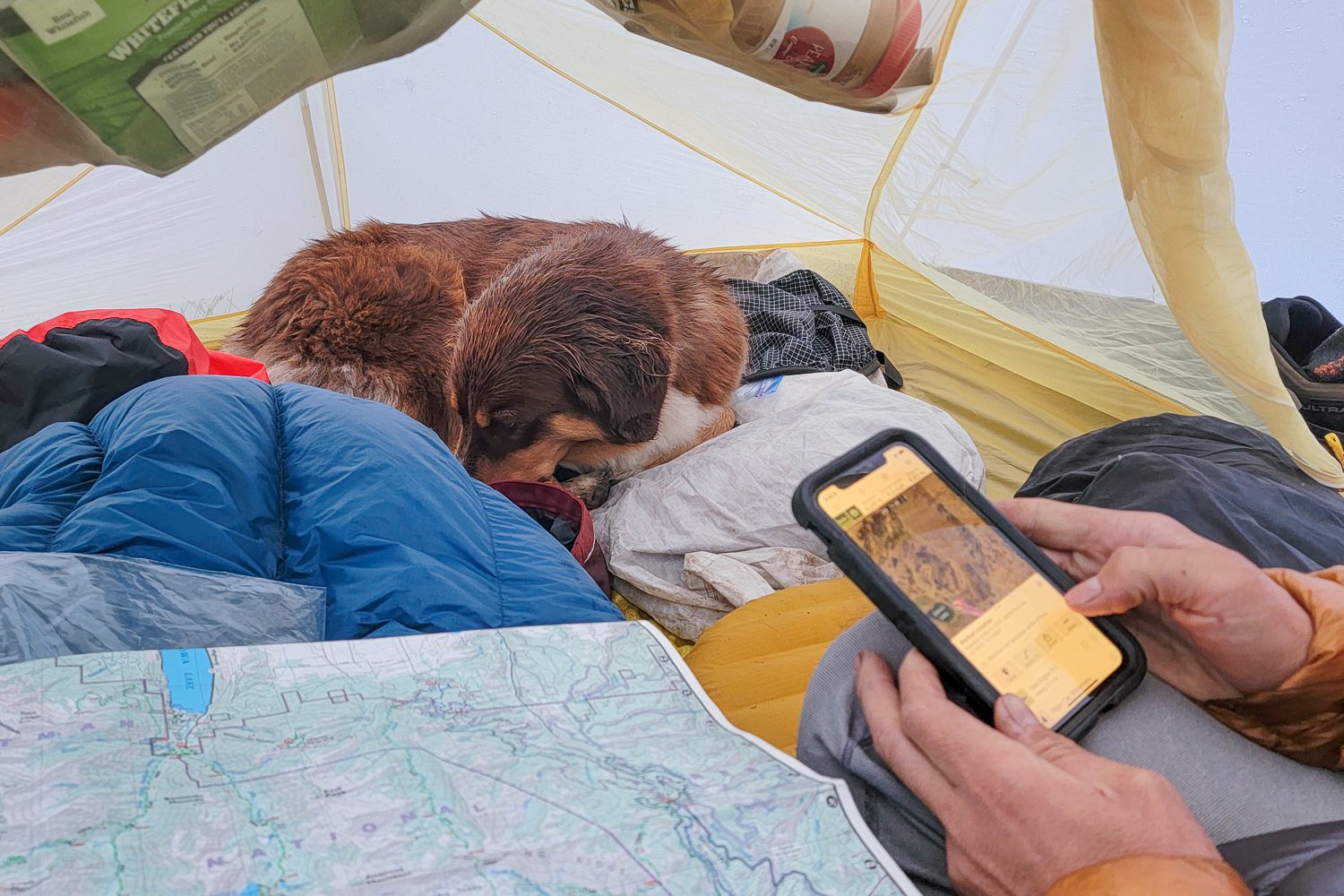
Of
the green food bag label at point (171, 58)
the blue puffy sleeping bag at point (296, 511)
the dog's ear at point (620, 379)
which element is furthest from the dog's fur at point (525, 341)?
the green food bag label at point (171, 58)

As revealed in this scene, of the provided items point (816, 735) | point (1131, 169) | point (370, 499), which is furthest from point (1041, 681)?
point (1131, 169)

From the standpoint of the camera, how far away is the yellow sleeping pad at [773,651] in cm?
96

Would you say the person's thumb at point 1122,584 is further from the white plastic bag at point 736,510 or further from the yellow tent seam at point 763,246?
the yellow tent seam at point 763,246

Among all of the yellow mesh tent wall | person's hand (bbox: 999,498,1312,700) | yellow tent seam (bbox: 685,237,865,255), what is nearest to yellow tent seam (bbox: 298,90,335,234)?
the yellow mesh tent wall

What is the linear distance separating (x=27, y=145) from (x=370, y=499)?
0.50m

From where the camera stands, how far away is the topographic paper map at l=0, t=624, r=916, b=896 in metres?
0.48

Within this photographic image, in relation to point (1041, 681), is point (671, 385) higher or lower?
lower

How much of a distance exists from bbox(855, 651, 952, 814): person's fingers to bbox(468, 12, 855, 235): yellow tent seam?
217 cm

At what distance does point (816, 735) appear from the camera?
0.68 metres

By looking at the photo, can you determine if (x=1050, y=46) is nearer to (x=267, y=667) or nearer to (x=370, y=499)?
(x=370, y=499)

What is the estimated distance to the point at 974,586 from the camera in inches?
28.2

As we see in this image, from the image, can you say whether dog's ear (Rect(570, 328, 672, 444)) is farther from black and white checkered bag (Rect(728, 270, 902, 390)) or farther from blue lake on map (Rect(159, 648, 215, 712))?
blue lake on map (Rect(159, 648, 215, 712))

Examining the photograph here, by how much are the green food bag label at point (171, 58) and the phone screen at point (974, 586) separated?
48 cm

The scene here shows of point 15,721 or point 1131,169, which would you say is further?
point 1131,169
